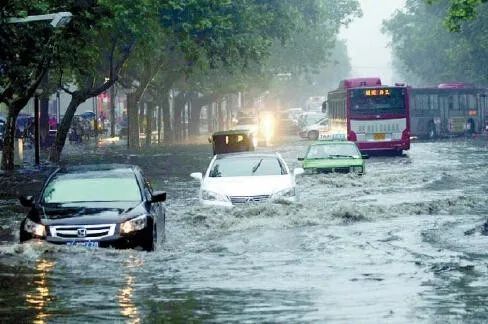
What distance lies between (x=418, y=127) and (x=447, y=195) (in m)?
42.1

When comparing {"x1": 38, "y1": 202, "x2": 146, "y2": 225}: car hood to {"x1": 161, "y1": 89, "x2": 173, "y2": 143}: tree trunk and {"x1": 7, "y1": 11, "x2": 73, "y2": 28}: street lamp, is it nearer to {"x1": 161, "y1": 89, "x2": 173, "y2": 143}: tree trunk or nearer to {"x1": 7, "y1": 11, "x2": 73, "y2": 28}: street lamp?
{"x1": 7, "y1": 11, "x2": 73, "y2": 28}: street lamp

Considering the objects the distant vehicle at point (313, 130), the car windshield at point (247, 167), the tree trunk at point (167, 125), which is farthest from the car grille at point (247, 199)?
the distant vehicle at point (313, 130)

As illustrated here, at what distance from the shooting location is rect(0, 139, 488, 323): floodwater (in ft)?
40.5

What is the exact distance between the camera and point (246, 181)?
2400cm

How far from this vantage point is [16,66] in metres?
35.7

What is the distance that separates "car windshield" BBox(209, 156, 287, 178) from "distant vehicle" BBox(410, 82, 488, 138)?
46058 mm

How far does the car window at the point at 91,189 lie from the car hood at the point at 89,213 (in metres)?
0.45

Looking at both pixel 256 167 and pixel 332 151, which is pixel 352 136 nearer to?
pixel 332 151

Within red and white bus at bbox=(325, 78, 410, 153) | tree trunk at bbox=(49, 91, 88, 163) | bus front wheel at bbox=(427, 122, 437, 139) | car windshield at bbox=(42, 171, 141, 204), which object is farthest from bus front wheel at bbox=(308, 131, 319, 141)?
car windshield at bbox=(42, 171, 141, 204)

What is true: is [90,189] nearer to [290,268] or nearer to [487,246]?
[290,268]

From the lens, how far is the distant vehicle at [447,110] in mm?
71312

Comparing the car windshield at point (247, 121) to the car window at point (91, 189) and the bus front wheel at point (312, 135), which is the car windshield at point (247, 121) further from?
the car window at point (91, 189)

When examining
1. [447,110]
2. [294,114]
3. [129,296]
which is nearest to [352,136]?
[447,110]

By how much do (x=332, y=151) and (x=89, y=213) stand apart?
68.5ft
